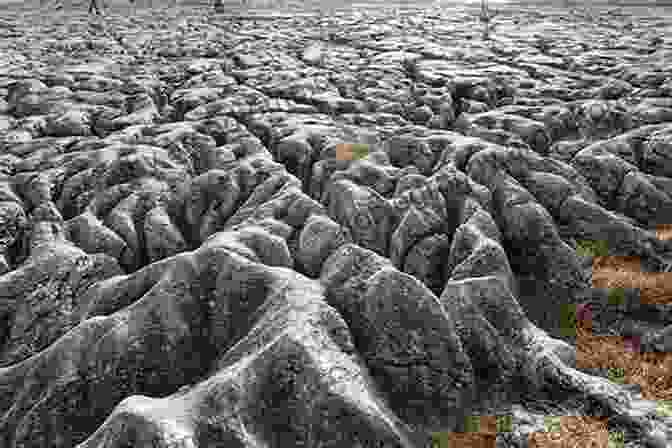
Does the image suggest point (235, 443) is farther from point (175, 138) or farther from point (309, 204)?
point (175, 138)

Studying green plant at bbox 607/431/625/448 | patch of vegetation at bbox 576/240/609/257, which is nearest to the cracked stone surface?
patch of vegetation at bbox 576/240/609/257

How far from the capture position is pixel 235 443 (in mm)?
7734

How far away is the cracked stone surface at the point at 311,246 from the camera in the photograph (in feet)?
29.7

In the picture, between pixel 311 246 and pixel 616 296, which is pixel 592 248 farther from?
pixel 311 246

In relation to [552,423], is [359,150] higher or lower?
higher

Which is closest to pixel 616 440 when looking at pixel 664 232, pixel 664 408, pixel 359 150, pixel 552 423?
pixel 552 423

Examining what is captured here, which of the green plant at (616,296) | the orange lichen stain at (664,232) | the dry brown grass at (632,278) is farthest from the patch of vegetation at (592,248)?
the orange lichen stain at (664,232)

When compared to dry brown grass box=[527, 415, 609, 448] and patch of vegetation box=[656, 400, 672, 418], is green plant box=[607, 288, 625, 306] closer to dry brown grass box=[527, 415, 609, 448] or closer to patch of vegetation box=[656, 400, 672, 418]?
patch of vegetation box=[656, 400, 672, 418]

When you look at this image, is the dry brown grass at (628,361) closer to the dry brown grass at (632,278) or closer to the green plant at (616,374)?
the green plant at (616,374)

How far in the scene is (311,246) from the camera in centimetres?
1481

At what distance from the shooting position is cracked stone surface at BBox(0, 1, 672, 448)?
356 inches

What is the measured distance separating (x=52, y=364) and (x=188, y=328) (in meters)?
3.29

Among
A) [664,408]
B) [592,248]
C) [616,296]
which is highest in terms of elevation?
[592,248]

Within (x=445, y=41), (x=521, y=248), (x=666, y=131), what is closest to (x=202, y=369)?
(x=521, y=248)
